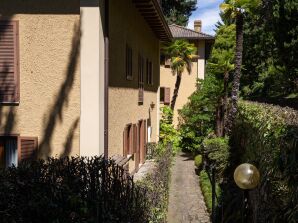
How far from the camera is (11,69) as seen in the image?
9.80 m

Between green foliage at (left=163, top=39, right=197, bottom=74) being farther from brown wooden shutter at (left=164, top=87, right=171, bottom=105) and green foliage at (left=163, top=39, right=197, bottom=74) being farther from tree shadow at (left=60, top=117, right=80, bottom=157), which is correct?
tree shadow at (left=60, top=117, right=80, bottom=157)

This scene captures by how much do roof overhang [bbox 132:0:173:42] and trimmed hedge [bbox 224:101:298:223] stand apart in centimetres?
432

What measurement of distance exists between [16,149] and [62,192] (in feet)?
8.88

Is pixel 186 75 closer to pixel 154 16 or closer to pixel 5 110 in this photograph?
pixel 154 16

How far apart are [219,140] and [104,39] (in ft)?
37.0

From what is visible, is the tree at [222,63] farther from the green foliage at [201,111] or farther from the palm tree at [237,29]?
the palm tree at [237,29]

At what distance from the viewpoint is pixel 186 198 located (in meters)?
16.2

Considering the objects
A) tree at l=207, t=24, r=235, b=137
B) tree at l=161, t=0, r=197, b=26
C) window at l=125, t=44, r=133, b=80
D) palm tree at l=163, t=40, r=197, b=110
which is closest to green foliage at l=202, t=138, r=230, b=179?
window at l=125, t=44, r=133, b=80

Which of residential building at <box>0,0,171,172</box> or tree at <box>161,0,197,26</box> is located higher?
tree at <box>161,0,197,26</box>

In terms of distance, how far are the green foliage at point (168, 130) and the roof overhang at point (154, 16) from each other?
28.0ft

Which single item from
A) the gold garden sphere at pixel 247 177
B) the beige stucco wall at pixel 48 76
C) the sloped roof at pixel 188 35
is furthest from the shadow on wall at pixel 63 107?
the sloped roof at pixel 188 35

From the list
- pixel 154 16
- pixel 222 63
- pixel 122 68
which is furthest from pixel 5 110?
pixel 222 63

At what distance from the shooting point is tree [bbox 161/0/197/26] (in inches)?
1818

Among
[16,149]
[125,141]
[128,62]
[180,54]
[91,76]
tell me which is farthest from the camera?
[180,54]
